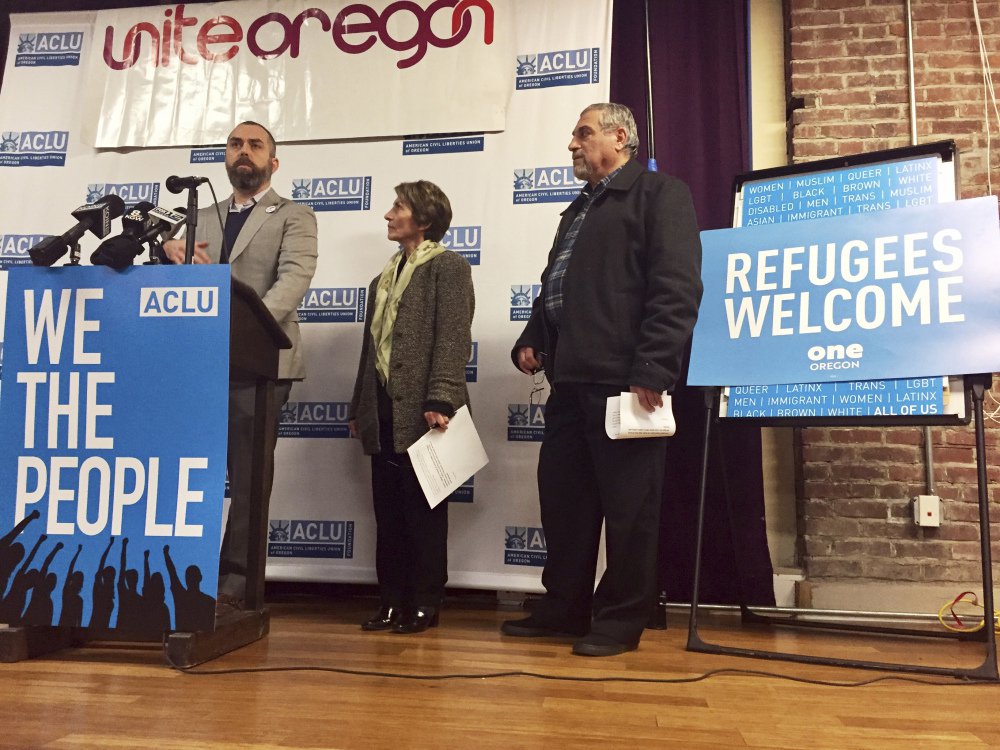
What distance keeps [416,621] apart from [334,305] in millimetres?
1386

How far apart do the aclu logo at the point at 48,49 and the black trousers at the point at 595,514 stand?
2760mm

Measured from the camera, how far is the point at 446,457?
258cm

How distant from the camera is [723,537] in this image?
300 centimetres

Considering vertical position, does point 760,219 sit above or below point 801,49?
below

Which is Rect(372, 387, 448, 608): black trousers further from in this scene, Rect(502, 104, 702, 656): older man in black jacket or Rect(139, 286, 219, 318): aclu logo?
Rect(139, 286, 219, 318): aclu logo

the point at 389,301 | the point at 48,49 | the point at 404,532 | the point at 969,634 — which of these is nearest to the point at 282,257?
the point at 389,301

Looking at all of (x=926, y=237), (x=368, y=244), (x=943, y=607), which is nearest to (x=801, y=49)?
(x=926, y=237)

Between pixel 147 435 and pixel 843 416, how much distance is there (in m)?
1.90

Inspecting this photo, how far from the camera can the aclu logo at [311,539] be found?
324 cm

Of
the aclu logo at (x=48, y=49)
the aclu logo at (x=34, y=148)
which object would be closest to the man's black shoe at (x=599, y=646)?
the aclu logo at (x=34, y=148)

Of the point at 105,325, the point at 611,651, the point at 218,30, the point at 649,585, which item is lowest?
the point at 611,651

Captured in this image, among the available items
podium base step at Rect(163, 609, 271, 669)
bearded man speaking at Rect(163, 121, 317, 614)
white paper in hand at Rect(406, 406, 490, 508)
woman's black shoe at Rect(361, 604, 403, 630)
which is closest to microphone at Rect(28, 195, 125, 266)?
bearded man speaking at Rect(163, 121, 317, 614)

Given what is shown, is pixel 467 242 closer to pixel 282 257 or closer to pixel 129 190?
pixel 282 257

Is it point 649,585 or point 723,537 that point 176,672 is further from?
point 723,537
